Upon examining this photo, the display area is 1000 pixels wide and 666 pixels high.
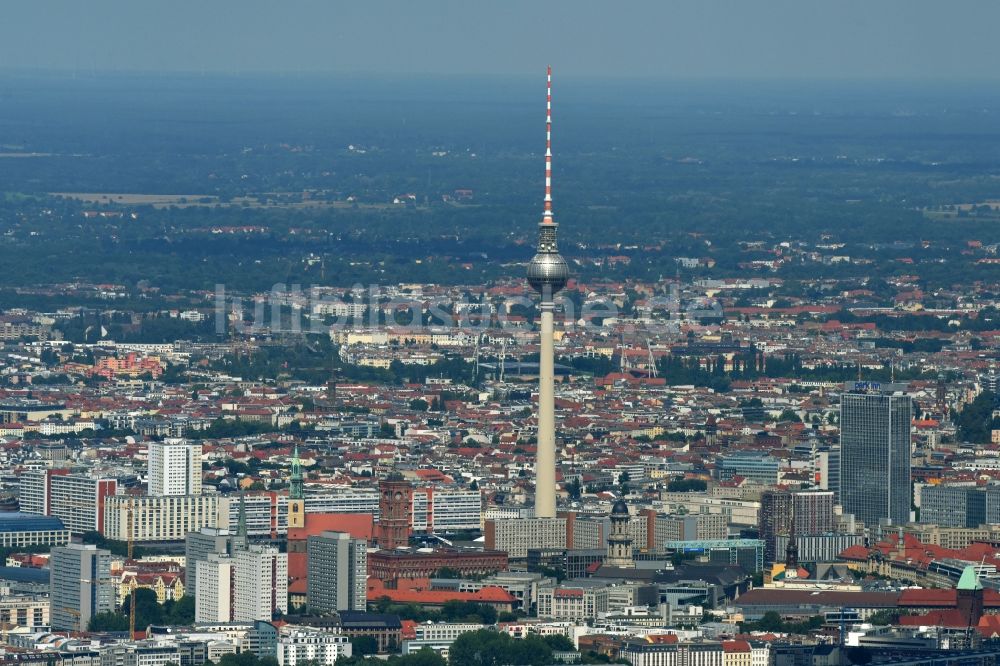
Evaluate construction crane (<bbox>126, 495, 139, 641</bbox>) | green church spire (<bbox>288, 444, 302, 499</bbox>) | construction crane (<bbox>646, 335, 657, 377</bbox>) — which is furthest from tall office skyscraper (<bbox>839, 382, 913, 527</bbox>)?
construction crane (<bbox>646, 335, 657, 377</bbox>)

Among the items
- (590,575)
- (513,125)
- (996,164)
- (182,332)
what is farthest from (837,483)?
(513,125)

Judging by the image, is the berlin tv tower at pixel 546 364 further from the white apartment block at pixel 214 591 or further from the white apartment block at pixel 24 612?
the white apartment block at pixel 24 612

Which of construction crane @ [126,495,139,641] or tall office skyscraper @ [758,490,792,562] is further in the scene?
tall office skyscraper @ [758,490,792,562]

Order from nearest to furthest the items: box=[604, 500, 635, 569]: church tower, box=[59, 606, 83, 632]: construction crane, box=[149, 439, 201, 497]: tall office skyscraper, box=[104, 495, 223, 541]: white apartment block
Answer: box=[59, 606, 83, 632]: construction crane < box=[604, 500, 635, 569]: church tower < box=[104, 495, 223, 541]: white apartment block < box=[149, 439, 201, 497]: tall office skyscraper

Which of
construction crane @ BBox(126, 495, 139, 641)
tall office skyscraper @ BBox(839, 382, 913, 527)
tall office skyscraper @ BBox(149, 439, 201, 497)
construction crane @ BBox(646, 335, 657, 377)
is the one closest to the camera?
construction crane @ BBox(126, 495, 139, 641)

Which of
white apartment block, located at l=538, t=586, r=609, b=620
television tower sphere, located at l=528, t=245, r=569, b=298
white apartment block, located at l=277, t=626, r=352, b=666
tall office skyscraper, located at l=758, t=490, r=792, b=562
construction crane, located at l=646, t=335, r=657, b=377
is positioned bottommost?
white apartment block, located at l=277, t=626, r=352, b=666

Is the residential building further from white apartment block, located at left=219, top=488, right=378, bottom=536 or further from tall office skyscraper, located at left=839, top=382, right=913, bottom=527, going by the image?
tall office skyscraper, located at left=839, top=382, right=913, bottom=527

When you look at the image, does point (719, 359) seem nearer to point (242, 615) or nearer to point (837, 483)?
point (837, 483)

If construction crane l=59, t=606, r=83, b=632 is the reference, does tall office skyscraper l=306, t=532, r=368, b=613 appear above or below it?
above
